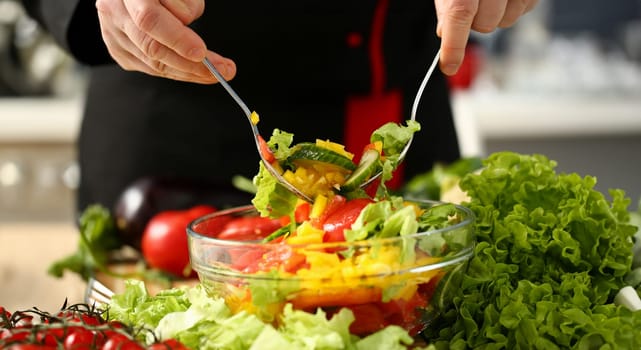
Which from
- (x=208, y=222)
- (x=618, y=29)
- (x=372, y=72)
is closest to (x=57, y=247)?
(x=372, y=72)

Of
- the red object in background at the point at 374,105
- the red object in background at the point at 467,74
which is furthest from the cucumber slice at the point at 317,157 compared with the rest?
the red object in background at the point at 467,74

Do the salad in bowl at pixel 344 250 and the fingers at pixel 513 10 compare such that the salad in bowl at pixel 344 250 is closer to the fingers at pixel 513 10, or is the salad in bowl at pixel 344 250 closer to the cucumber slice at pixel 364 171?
the cucumber slice at pixel 364 171

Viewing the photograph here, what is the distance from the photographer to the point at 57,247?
205 cm

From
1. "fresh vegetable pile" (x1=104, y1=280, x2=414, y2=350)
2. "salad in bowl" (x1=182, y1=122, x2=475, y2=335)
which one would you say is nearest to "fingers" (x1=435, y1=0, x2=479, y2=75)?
"salad in bowl" (x1=182, y1=122, x2=475, y2=335)

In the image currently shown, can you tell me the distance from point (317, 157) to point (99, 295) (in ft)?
1.08

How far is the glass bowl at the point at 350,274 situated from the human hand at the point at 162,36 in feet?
0.69

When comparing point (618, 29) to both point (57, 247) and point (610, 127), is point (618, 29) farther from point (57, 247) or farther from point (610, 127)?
point (57, 247)

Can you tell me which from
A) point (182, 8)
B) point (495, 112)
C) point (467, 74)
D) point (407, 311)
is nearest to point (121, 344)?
point (407, 311)

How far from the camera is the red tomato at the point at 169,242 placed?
5.26 feet

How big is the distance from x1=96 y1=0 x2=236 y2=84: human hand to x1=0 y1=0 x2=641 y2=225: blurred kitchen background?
77.4 inches

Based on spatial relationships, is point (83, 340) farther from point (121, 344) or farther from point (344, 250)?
point (344, 250)

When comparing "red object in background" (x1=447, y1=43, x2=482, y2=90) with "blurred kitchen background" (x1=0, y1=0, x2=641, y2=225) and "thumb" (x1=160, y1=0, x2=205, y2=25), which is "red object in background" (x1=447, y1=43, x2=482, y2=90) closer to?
"blurred kitchen background" (x1=0, y1=0, x2=641, y2=225)

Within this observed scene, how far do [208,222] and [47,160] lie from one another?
2.49 m

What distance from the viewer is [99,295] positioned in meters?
1.02
